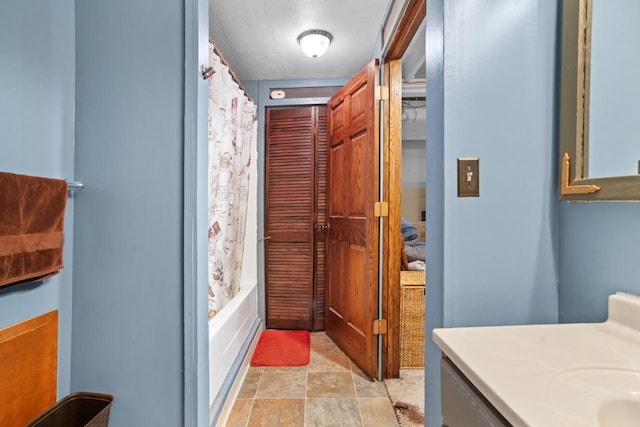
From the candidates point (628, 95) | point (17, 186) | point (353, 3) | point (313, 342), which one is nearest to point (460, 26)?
point (628, 95)

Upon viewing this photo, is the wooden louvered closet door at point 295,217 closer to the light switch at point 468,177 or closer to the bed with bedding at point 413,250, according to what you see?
the bed with bedding at point 413,250

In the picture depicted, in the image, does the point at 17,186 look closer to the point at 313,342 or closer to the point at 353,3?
the point at 353,3

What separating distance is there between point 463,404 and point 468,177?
602 mm

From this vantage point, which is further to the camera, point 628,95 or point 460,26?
point 460,26

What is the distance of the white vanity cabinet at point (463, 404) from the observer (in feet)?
1.70

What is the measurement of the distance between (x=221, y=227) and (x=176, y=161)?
2.70ft

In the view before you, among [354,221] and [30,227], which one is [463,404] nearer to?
[30,227]

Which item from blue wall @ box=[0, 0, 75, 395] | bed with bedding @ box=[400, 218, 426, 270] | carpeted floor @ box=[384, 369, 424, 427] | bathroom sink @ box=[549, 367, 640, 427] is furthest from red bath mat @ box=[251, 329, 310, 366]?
bathroom sink @ box=[549, 367, 640, 427]

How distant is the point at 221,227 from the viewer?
1.87 m

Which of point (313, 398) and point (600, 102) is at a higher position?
point (600, 102)

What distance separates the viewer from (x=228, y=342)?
178 centimetres

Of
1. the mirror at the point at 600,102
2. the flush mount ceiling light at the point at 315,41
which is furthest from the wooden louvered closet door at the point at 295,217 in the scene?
the mirror at the point at 600,102

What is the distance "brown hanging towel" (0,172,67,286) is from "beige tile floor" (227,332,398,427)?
1.23 m

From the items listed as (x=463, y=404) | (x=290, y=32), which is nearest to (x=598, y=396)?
(x=463, y=404)
